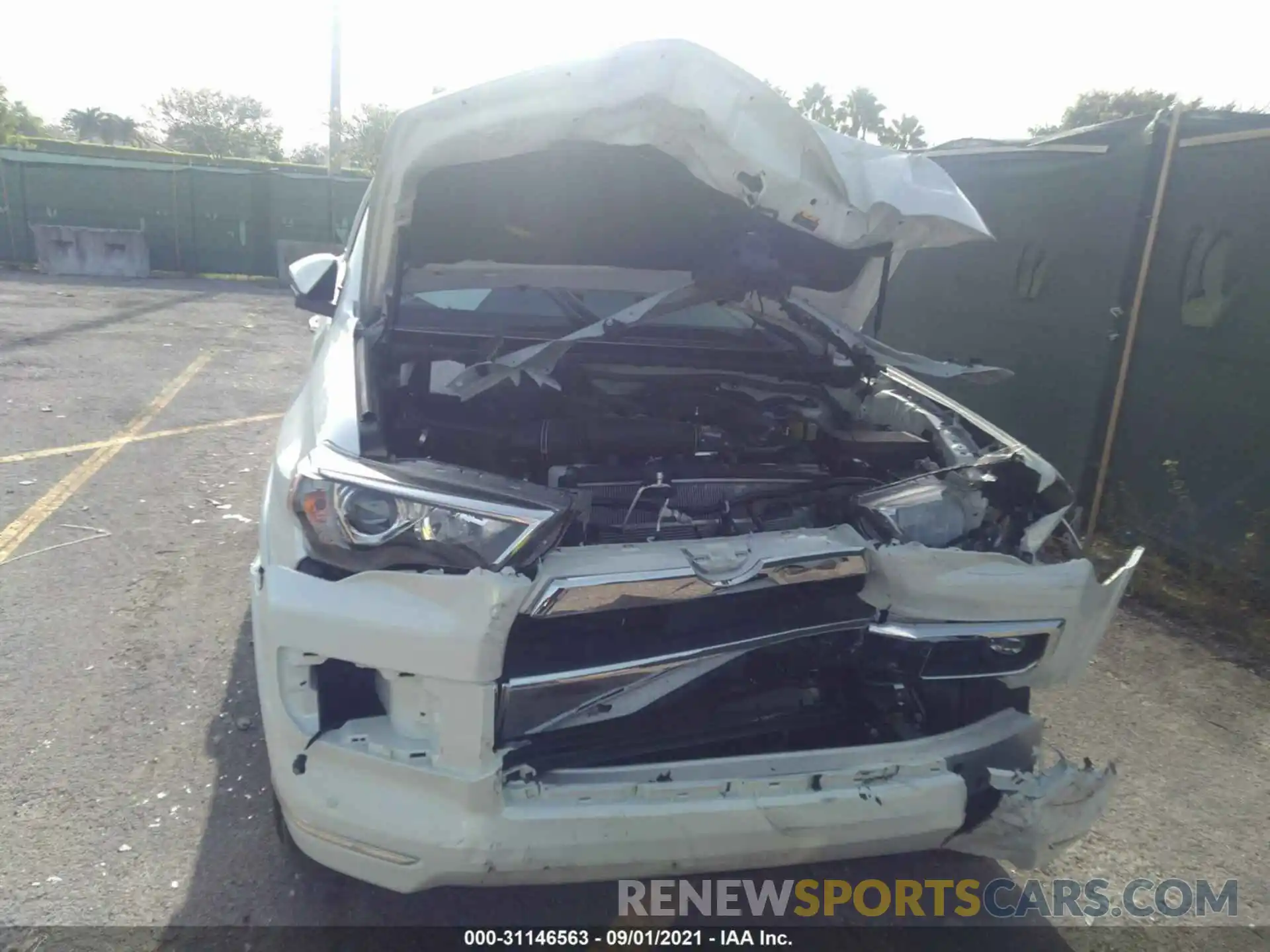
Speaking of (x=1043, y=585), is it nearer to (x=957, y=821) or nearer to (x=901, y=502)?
(x=901, y=502)

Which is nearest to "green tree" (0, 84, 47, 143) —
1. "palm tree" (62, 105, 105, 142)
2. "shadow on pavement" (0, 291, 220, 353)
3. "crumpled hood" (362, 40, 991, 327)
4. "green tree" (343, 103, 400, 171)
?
"palm tree" (62, 105, 105, 142)

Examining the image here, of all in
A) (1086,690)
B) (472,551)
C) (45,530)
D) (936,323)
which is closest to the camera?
(472,551)

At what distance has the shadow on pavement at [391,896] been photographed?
2352 mm

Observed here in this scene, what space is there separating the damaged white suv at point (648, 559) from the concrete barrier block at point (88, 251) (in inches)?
668

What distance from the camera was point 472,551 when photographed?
1.94 m

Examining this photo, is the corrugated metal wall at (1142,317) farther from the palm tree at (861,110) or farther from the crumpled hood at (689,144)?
the palm tree at (861,110)

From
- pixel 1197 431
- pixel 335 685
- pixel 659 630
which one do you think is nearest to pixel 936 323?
pixel 1197 431

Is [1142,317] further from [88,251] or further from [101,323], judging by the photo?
[88,251]

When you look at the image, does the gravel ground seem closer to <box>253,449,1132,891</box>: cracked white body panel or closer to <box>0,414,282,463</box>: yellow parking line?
<box>0,414,282,463</box>: yellow parking line

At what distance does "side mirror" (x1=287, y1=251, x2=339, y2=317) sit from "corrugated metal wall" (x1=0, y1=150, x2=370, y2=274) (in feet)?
48.9

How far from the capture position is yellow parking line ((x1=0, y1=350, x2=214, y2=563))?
4.54 meters

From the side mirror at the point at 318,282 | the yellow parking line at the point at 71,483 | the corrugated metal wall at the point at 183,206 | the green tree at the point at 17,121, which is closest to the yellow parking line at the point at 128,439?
the yellow parking line at the point at 71,483

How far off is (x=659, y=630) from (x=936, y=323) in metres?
5.45

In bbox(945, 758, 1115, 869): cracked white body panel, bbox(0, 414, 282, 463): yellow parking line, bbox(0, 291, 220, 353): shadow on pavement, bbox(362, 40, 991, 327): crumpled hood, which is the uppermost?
bbox(362, 40, 991, 327): crumpled hood
